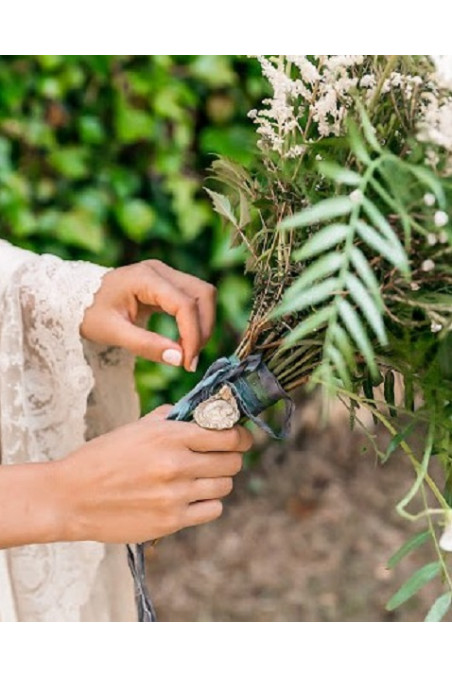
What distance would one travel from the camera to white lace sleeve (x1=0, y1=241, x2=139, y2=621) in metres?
1.28

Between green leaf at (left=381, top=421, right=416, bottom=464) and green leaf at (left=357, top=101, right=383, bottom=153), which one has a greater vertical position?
green leaf at (left=357, top=101, right=383, bottom=153)

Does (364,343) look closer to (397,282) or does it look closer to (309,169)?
(397,282)

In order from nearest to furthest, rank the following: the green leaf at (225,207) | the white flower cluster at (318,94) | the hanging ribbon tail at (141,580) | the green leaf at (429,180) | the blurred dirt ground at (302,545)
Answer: the green leaf at (429,180), the white flower cluster at (318,94), the green leaf at (225,207), the hanging ribbon tail at (141,580), the blurred dirt ground at (302,545)

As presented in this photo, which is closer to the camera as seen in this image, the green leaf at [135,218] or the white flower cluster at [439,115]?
the white flower cluster at [439,115]

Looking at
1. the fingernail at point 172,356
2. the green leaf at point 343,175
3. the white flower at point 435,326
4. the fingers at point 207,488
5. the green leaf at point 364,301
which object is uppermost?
the green leaf at point 343,175

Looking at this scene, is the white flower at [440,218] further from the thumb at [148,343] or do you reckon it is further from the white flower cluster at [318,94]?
the thumb at [148,343]

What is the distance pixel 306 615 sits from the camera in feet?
7.86

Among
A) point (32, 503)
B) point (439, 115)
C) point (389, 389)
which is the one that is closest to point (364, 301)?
point (439, 115)

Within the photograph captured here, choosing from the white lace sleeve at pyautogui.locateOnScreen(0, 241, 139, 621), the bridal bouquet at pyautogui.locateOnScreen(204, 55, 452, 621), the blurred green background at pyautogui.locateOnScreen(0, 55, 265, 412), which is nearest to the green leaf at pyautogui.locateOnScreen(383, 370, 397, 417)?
the bridal bouquet at pyautogui.locateOnScreen(204, 55, 452, 621)

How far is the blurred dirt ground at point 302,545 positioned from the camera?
95.1 inches

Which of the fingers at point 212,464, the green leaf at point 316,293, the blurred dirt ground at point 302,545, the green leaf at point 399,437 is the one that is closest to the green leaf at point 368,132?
the green leaf at point 316,293

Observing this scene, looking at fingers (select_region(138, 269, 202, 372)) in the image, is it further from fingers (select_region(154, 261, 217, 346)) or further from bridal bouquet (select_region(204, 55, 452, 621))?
bridal bouquet (select_region(204, 55, 452, 621))

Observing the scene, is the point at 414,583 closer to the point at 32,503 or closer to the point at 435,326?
the point at 435,326
